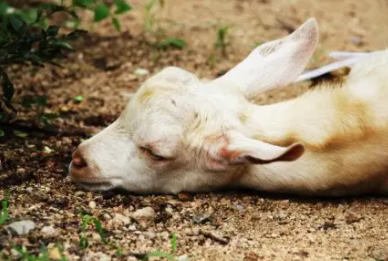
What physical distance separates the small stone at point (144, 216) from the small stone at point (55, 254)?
0.51 meters

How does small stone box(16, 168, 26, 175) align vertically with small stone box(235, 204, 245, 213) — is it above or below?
below

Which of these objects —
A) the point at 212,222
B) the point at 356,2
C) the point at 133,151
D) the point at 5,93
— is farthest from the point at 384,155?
the point at 356,2

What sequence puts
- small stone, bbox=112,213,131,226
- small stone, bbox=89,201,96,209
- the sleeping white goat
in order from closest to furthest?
small stone, bbox=112,213,131,226 → small stone, bbox=89,201,96,209 → the sleeping white goat

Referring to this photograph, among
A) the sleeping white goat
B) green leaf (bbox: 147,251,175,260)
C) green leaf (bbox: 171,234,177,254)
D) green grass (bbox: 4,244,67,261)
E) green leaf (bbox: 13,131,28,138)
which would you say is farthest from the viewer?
green leaf (bbox: 13,131,28,138)

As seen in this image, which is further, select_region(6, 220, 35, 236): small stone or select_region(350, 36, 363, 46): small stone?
select_region(350, 36, 363, 46): small stone

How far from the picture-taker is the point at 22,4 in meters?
7.20

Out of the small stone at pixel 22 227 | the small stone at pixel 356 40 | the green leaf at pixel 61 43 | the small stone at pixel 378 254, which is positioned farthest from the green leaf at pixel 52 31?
the small stone at pixel 356 40

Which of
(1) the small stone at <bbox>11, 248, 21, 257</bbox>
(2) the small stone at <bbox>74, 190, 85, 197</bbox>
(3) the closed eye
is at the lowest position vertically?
(1) the small stone at <bbox>11, 248, 21, 257</bbox>

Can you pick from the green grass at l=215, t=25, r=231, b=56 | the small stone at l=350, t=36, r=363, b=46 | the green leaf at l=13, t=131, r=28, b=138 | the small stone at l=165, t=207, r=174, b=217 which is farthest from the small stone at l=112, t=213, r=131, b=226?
the small stone at l=350, t=36, r=363, b=46

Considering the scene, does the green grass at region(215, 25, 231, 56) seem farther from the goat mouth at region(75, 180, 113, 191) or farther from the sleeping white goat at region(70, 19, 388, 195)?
the goat mouth at region(75, 180, 113, 191)

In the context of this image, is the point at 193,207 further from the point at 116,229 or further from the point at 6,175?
the point at 6,175

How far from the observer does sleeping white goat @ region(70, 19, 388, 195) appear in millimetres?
4195

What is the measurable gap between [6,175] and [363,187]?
1.86 meters

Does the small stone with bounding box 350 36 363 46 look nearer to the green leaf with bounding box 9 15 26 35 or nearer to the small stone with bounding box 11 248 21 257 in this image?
the green leaf with bounding box 9 15 26 35
